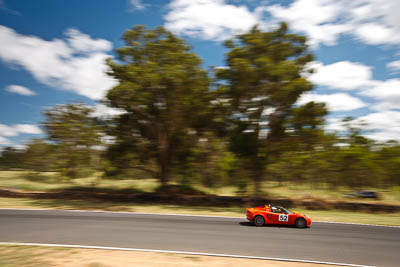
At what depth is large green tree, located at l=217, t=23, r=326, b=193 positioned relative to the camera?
19281mm

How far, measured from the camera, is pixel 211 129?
22312mm

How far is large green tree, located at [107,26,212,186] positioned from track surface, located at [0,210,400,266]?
32.3 ft

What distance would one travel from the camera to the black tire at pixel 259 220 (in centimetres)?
1170

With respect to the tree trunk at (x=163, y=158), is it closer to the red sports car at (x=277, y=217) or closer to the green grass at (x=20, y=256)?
the red sports car at (x=277, y=217)

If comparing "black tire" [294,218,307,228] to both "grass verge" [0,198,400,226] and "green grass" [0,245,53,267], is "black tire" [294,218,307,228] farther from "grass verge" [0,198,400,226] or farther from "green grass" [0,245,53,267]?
"green grass" [0,245,53,267]

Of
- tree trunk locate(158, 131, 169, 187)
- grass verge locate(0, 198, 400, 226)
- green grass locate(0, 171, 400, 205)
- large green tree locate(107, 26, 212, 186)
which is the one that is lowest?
grass verge locate(0, 198, 400, 226)

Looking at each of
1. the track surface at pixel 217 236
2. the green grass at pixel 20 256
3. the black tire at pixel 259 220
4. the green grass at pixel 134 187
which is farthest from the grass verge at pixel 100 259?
the green grass at pixel 134 187

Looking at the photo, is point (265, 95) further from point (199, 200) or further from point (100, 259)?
point (100, 259)

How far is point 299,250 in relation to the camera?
8148 mm

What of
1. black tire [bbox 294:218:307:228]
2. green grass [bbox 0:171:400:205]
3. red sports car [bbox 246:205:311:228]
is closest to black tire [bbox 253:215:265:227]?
red sports car [bbox 246:205:311:228]

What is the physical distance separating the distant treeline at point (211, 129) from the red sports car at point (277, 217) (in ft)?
28.7

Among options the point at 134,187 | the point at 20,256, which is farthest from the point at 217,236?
the point at 134,187

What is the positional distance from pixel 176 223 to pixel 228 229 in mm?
2552

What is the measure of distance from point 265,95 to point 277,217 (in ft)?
34.3
